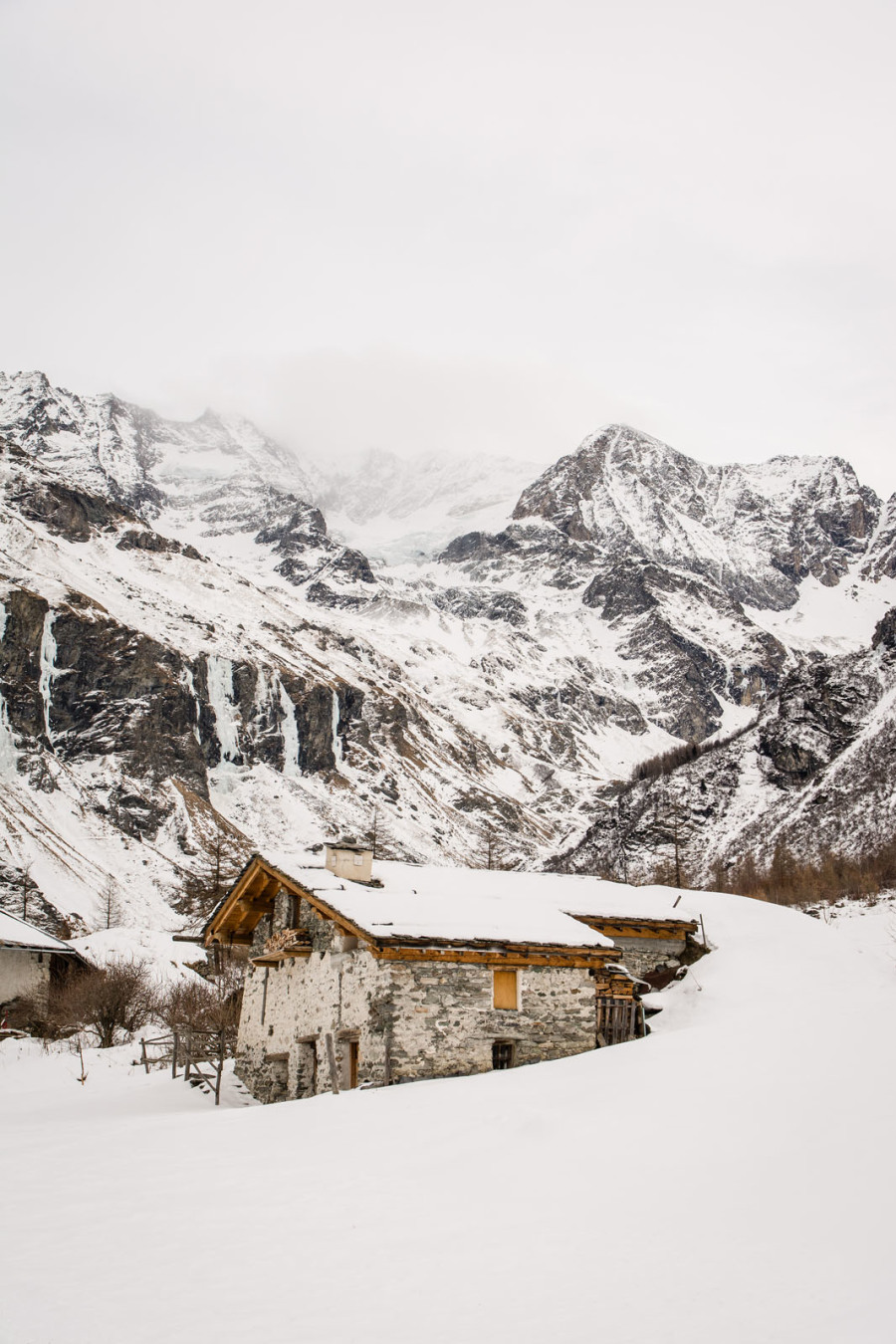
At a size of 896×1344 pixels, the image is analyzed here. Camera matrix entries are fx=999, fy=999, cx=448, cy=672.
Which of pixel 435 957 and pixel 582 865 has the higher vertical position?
pixel 435 957

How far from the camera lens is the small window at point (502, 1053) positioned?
66.6 ft

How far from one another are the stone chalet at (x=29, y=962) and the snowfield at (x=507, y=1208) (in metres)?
32.3

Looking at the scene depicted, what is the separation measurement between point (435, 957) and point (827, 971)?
391 inches

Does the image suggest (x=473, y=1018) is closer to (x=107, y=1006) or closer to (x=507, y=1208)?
(x=507, y=1208)

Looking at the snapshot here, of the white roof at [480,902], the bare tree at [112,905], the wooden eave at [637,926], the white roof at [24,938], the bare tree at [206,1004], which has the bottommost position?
the bare tree at [112,905]

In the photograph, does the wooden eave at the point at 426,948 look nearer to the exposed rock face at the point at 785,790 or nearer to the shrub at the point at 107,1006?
the shrub at the point at 107,1006

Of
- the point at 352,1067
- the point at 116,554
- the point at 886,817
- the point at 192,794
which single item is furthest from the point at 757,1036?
the point at 116,554

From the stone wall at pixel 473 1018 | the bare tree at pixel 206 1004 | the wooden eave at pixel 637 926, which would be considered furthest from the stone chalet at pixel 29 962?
the stone wall at pixel 473 1018

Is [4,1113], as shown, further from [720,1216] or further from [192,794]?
[192,794]

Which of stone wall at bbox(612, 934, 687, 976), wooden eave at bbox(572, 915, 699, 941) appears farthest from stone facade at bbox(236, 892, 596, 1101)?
stone wall at bbox(612, 934, 687, 976)

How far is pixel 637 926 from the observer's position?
25000 millimetres

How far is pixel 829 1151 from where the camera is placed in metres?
11.2

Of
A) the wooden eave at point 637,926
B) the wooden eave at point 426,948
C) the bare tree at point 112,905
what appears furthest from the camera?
the bare tree at point 112,905

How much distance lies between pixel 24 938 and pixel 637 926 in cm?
3544
